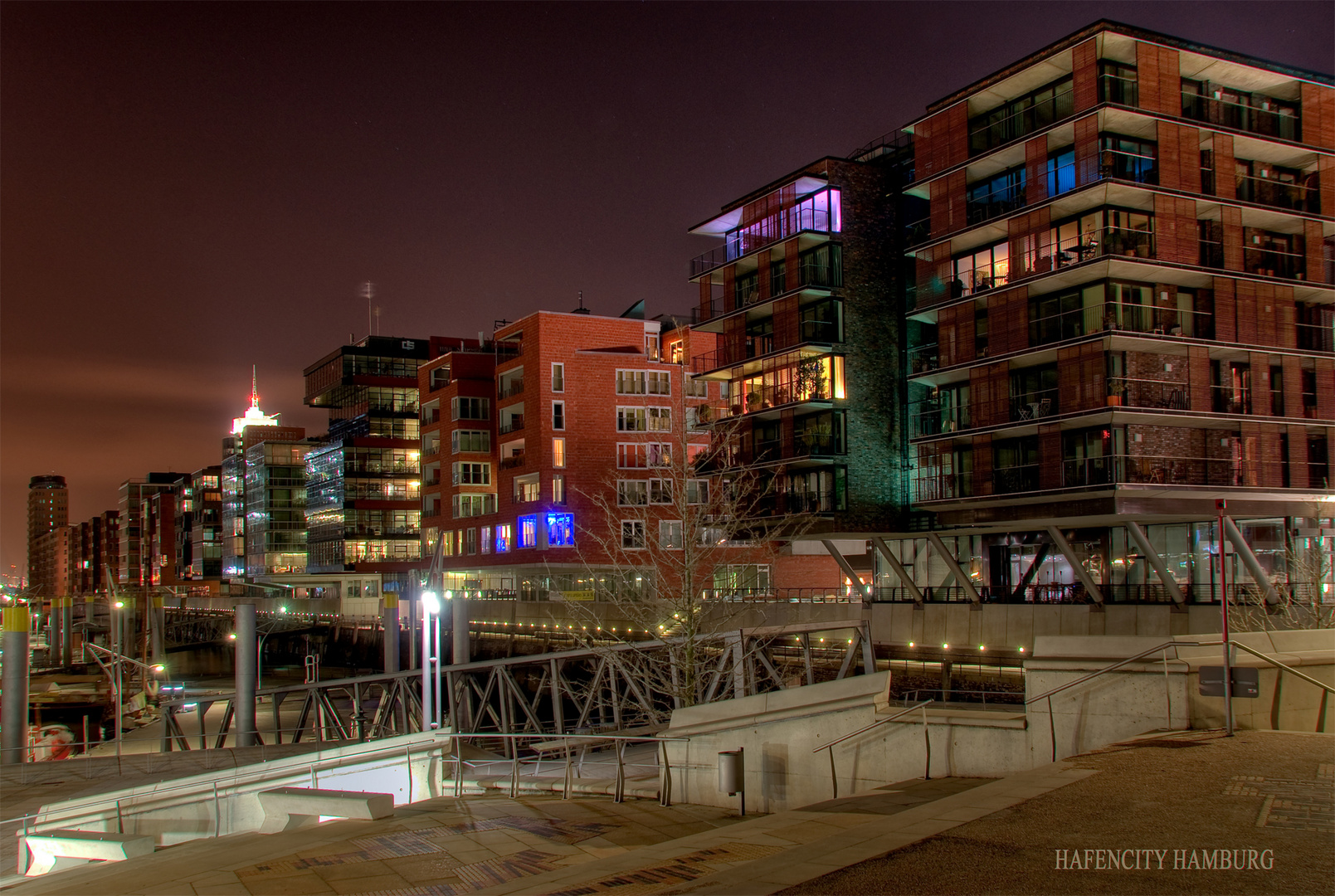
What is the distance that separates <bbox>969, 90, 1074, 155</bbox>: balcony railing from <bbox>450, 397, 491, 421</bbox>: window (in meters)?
49.1

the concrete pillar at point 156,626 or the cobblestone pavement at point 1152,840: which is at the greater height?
the cobblestone pavement at point 1152,840

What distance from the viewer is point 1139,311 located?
4056 cm

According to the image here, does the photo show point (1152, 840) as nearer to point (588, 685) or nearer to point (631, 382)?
point (588, 685)

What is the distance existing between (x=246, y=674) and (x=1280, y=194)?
45956 millimetres

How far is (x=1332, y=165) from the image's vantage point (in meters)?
43.9

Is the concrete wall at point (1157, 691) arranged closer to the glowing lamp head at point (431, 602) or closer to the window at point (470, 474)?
the glowing lamp head at point (431, 602)

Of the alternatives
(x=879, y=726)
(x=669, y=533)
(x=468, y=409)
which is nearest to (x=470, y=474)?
(x=468, y=409)

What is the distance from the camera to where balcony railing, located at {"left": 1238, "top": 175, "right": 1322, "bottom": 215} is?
1713 inches

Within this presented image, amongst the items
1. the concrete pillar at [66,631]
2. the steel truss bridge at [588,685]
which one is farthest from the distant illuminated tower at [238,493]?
the steel truss bridge at [588,685]

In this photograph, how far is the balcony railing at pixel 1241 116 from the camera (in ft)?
139

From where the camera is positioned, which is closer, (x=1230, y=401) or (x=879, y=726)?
(x=879, y=726)

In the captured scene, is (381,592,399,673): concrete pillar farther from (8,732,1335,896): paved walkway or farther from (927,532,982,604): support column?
(8,732,1335,896): paved walkway

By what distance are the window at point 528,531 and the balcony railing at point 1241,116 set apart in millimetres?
46831

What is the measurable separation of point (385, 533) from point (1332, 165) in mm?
84634
